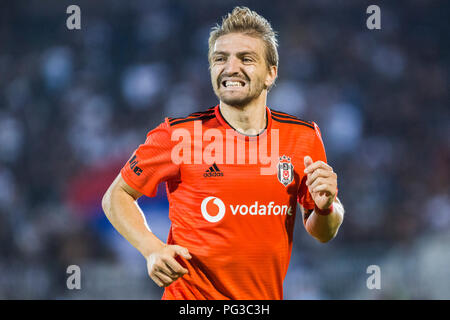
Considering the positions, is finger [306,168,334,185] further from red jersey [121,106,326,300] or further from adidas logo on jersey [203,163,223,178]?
adidas logo on jersey [203,163,223,178]

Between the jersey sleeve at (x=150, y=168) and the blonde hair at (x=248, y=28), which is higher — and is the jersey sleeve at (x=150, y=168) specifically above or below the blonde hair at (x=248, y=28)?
below

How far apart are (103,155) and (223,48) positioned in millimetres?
5137

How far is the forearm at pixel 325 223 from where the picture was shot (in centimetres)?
305

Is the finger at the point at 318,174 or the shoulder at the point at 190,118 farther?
the shoulder at the point at 190,118

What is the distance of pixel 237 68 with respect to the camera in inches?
117

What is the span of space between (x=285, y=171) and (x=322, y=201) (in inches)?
12.3

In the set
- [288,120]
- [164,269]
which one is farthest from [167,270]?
[288,120]

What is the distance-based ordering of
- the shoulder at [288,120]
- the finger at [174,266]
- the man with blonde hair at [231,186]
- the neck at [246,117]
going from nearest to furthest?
1. the finger at [174,266]
2. the man with blonde hair at [231,186]
3. the neck at [246,117]
4. the shoulder at [288,120]

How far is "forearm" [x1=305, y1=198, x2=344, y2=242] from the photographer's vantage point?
3.05m

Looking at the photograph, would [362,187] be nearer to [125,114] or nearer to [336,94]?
[336,94]

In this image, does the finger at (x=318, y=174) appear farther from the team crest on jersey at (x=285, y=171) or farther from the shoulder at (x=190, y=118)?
the shoulder at (x=190, y=118)

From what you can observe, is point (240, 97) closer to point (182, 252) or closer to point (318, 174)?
point (318, 174)

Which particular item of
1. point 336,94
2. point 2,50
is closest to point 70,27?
point 2,50

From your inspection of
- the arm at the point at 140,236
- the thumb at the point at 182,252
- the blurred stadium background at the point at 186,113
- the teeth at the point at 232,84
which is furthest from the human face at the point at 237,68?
the blurred stadium background at the point at 186,113
